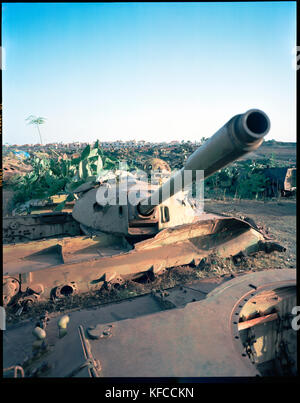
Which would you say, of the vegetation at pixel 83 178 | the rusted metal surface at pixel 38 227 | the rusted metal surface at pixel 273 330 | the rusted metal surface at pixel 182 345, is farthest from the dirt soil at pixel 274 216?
the rusted metal surface at pixel 182 345

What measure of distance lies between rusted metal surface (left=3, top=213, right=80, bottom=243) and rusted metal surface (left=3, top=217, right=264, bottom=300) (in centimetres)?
127

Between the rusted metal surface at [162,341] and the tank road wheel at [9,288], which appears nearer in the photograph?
the rusted metal surface at [162,341]

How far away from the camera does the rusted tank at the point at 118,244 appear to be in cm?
502

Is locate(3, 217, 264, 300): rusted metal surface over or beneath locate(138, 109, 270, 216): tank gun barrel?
beneath

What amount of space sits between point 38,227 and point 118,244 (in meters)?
2.31

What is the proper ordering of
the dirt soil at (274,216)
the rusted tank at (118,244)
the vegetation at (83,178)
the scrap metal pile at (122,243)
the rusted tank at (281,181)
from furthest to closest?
1. the rusted tank at (281,181)
2. the vegetation at (83,178)
3. the dirt soil at (274,216)
4. the rusted tank at (118,244)
5. the scrap metal pile at (122,243)

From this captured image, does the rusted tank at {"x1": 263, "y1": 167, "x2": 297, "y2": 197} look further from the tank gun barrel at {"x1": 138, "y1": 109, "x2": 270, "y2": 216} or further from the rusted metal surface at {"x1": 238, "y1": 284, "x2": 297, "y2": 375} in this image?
the tank gun barrel at {"x1": 138, "y1": 109, "x2": 270, "y2": 216}

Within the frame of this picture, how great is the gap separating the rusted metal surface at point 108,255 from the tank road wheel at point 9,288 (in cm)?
9

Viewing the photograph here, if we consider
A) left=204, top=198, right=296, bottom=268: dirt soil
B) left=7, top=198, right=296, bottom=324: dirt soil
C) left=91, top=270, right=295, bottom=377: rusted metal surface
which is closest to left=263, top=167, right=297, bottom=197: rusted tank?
left=204, top=198, right=296, bottom=268: dirt soil

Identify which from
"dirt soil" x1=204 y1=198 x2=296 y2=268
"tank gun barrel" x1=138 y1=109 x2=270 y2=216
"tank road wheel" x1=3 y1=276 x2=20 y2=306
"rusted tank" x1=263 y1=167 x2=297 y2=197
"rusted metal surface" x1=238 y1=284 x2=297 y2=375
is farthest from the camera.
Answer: "rusted tank" x1=263 y1=167 x2=297 y2=197

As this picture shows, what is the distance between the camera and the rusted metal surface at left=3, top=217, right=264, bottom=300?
5.07 m

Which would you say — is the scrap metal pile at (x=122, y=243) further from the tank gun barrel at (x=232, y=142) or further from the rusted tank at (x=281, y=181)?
the rusted tank at (x=281, y=181)

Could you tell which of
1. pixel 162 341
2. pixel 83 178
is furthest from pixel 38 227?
pixel 162 341
